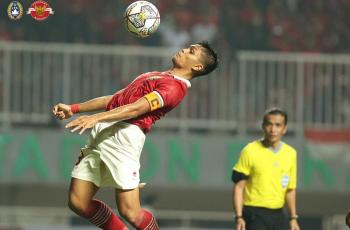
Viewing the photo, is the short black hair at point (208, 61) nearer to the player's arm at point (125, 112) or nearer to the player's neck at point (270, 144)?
the player's arm at point (125, 112)

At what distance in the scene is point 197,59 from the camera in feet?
35.0

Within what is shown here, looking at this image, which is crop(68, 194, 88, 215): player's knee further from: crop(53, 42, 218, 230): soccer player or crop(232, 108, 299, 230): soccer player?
crop(232, 108, 299, 230): soccer player

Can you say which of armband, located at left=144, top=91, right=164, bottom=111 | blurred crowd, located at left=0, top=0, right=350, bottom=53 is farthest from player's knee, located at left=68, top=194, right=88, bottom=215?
blurred crowd, located at left=0, top=0, right=350, bottom=53

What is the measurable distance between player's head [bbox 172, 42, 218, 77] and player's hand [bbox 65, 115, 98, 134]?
3.91ft

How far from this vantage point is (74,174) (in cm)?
1038

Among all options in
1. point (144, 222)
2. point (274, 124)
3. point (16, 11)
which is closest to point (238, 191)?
point (274, 124)

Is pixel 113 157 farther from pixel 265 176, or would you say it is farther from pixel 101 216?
pixel 265 176

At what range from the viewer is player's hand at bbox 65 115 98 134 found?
9578 mm

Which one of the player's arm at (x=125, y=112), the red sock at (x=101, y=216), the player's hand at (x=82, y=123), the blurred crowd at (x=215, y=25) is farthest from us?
the blurred crowd at (x=215, y=25)

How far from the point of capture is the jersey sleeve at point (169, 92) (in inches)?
402

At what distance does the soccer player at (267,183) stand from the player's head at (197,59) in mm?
1484

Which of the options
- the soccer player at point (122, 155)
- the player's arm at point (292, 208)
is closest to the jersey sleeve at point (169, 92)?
the soccer player at point (122, 155)

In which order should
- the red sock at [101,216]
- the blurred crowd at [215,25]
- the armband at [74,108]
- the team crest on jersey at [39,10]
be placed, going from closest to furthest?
the red sock at [101,216] < the armband at [74,108] < the team crest on jersey at [39,10] < the blurred crowd at [215,25]

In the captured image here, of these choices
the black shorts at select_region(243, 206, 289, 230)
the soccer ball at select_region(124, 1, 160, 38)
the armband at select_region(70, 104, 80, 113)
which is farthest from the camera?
the black shorts at select_region(243, 206, 289, 230)
